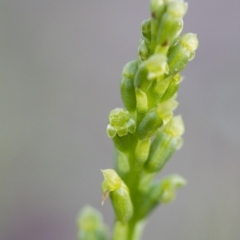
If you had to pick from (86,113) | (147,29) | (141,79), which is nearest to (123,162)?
(141,79)

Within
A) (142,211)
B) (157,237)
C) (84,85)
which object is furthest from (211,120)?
(142,211)

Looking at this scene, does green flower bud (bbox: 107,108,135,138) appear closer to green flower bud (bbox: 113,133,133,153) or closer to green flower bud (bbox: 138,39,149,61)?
green flower bud (bbox: 113,133,133,153)

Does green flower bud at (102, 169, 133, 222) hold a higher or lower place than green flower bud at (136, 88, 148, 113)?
lower

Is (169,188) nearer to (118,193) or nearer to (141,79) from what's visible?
(118,193)

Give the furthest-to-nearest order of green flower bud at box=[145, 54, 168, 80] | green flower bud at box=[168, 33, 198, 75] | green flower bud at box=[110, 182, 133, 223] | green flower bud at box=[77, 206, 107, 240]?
green flower bud at box=[77, 206, 107, 240] < green flower bud at box=[110, 182, 133, 223] < green flower bud at box=[168, 33, 198, 75] < green flower bud at box=[145, 54, 168, 80]

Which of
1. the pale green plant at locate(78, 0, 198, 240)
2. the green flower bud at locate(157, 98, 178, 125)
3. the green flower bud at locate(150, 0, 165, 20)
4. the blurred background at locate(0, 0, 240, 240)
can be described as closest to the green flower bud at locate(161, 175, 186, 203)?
the pale green plant at locate(78, 0, 198, 240)

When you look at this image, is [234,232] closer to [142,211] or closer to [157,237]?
[157,237]

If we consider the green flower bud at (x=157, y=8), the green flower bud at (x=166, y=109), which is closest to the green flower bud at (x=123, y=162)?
the green flower bud at (x=166, y=109)
